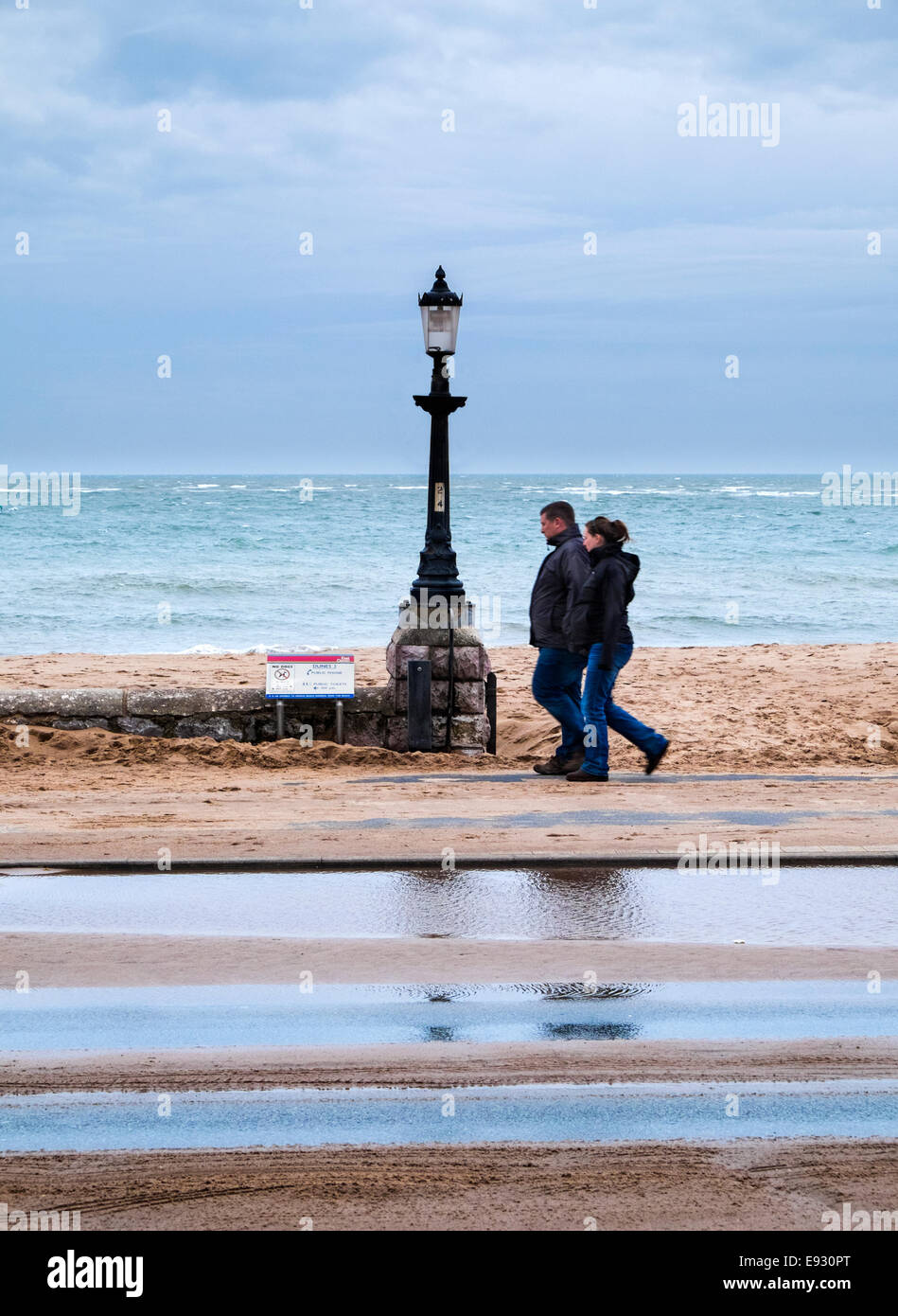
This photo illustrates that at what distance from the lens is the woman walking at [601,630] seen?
394 inches

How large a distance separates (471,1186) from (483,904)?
319 cm

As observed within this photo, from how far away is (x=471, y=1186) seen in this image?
3.83m

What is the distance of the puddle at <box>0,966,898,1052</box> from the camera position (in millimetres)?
5016

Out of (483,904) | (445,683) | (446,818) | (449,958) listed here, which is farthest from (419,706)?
(449,958)

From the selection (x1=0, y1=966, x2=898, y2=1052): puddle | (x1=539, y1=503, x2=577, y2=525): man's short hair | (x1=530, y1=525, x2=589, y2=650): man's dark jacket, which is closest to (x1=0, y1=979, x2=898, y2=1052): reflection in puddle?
(x1=0, y1=966, x2=898, y2=1052): puddle

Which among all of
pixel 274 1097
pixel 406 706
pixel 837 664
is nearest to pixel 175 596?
pixel 837 664

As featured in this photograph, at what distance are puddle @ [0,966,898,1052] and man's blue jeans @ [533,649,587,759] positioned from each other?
4.92m

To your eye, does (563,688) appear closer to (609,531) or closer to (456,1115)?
(609,531)

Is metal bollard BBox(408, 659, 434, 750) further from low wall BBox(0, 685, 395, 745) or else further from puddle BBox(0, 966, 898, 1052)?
puddle BBox(0, 966, 898, 1052)

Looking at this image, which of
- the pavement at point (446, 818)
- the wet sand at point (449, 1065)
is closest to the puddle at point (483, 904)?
the pavement at point (446, 818)

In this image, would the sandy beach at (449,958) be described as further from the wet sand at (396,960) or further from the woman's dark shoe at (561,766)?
the woman's dark shoe at (561,766)

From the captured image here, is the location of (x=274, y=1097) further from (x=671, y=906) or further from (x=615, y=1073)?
(x=671, y=906)

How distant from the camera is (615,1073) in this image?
183 inches
